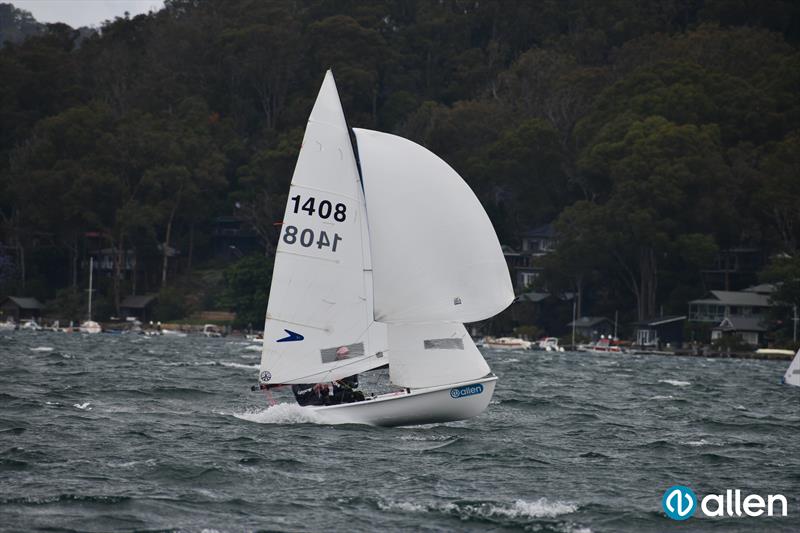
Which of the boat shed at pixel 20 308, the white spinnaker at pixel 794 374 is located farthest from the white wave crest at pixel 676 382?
the boat shed at pixel 20 308

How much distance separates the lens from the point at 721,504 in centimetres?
1881

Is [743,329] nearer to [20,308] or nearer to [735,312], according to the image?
[735,312]

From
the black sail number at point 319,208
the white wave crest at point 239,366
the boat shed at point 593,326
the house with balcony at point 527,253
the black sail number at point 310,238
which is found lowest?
the white wave crest at point 239,366

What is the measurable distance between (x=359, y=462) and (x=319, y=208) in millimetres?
6472

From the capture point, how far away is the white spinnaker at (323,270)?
85.5 feet

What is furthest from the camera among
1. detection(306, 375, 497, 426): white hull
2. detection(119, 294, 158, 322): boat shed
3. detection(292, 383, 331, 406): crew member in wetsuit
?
detection(119, 294, 158, 322): boat shed

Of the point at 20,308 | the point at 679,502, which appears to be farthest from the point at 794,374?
the point at 20,308

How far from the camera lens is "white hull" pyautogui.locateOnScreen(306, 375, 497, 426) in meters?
25.2

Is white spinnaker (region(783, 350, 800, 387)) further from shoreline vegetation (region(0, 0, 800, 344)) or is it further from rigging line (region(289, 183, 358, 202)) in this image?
shoreline vegetation (region(0, 0, 800, 344))

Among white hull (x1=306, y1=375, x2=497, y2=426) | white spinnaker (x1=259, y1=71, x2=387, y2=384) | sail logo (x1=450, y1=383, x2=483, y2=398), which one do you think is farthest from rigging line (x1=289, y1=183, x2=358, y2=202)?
sail logo (x1=450, y1=383, x2=483, y2=398)

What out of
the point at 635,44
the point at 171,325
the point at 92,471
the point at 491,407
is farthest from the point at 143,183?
the point at 92,471

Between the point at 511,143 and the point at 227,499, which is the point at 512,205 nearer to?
the point at 511,143

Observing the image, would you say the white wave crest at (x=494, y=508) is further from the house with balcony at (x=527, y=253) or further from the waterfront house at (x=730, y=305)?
the house with balcony at (x=527, y=253)

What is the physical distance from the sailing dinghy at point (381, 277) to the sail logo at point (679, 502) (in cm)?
652
